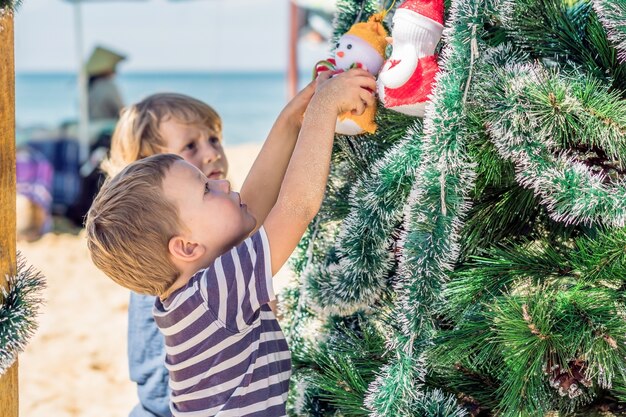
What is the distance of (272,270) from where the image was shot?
130cm

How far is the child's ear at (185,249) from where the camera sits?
1.39 metres

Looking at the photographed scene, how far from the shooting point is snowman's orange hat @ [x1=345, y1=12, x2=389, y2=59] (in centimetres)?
Answer: 127

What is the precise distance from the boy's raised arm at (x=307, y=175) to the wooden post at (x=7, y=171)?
17.5 inches

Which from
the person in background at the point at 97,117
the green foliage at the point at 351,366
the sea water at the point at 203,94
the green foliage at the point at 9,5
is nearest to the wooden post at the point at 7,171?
the green foliage at the point at 9,5

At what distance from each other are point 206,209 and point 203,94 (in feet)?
123

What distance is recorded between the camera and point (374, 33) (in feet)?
4.18

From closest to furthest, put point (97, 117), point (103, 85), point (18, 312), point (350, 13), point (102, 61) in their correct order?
point (18, 312)
point (350, 13)
point (102, 61)
point (97, 117)
point (103, 85)

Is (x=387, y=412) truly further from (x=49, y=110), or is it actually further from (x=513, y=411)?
(x=49, y=110)

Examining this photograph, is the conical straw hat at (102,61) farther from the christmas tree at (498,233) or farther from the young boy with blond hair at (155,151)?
the christmas tree at (498,233)

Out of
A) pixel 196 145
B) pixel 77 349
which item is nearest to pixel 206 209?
pixel 196 145

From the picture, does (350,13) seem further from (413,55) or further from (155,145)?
(155,145)

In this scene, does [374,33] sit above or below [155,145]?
above

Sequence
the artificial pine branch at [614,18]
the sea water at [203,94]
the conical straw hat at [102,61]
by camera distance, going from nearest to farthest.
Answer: the artificial pine branch at [614,18], the conical straw hat at [102,61], the sea water at [203,94]

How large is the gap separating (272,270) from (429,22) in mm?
509
